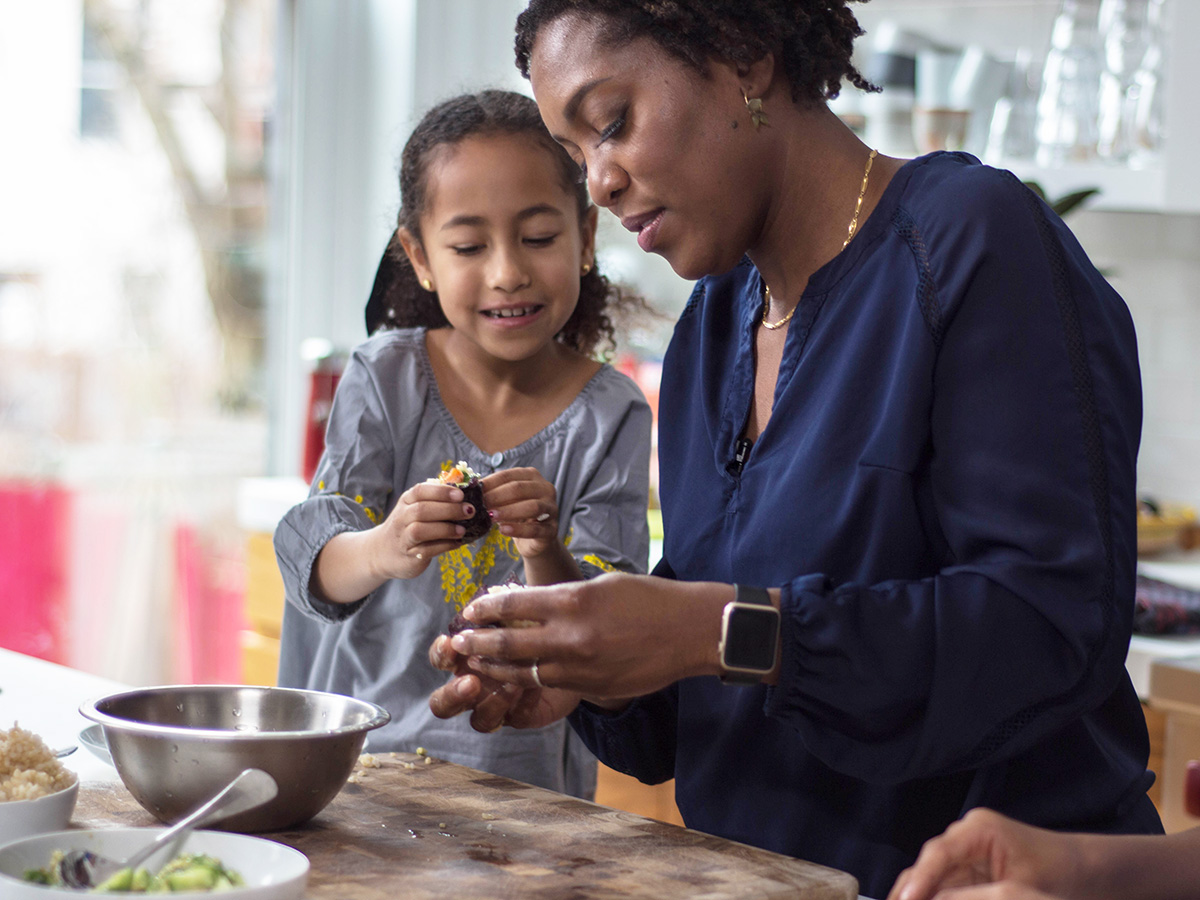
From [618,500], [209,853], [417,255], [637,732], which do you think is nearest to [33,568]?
[417,255]

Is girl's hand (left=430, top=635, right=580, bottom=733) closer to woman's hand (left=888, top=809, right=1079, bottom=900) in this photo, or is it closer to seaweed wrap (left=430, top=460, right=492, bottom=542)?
seaweed wrap (left=430, top=460, right=492, bottom=542)

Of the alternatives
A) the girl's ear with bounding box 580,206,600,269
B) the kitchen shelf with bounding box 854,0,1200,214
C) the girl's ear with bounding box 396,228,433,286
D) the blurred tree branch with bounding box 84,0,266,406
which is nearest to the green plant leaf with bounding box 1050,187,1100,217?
the kitchen shelf with bounding box 854,0,1200,214

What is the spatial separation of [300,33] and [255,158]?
379mm

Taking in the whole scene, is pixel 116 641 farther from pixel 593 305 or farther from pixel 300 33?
pixel 593 305

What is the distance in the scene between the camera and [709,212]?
1.20 meters

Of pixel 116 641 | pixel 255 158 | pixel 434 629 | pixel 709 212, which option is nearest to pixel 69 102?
pixel 255 158

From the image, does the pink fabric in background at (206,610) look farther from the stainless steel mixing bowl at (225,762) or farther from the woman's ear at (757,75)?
the woman's ear at (757,75)

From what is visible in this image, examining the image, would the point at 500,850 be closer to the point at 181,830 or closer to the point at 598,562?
the point at 181,830

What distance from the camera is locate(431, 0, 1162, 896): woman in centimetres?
102

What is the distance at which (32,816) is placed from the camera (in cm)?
103

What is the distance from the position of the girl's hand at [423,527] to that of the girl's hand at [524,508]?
0.03m

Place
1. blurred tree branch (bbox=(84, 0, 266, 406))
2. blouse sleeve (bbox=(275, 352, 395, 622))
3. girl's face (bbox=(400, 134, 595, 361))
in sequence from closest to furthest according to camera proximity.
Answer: blouse sleeve (bbox=(275, 352, 395, 622)), girl's face (bbox=(400, 134, 595, 361)), blurred tree branch (bbox=(84, 0, 266, 406))

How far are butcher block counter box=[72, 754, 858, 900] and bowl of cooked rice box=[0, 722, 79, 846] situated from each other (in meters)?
0.05

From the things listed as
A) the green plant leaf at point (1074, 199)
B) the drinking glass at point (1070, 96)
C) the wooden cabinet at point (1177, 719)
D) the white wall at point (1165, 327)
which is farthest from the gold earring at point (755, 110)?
the white wall at point (1165, 327)
